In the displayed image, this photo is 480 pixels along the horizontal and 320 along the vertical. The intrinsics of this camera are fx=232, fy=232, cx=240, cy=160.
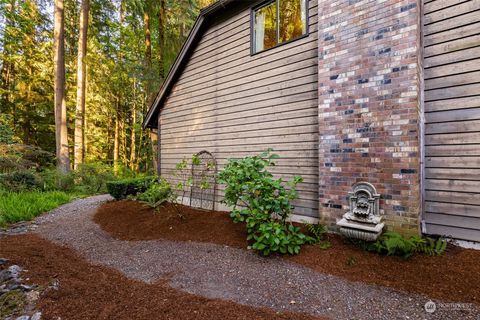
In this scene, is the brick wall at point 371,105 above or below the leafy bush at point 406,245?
above

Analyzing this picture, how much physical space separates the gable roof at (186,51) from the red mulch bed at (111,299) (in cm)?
584

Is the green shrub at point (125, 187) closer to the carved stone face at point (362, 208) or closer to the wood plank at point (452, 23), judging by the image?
the carved stone face at point (362, 208)

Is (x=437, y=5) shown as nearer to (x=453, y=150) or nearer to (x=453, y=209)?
(x=453, y=150)

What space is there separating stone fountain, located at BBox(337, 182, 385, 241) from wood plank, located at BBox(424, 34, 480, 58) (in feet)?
7.01

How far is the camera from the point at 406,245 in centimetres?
304

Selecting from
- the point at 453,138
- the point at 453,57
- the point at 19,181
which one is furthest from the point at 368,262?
the point at 19,181

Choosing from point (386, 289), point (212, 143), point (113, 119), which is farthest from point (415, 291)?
point (113, 119)

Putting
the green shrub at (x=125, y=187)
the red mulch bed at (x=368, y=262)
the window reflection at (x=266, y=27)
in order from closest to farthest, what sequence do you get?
the red mulch bed at (x=368, y=262) < the window reflection at (x=266, y=27) < the green shrub at (x=125, y=187)

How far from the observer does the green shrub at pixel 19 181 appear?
24.1 ft

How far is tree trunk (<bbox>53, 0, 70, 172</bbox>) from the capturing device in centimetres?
979

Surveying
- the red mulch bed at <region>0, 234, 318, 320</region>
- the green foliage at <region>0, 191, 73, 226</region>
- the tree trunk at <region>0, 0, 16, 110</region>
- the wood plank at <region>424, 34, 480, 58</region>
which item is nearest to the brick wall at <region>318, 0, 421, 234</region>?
the wood plank at <region>424, 34, 480, 58</region>

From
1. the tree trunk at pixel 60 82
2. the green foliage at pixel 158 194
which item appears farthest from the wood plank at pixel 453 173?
the tree trunk at pixel 60 82

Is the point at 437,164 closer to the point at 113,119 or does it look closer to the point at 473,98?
the point at 473,98

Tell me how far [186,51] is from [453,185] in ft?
22.8
